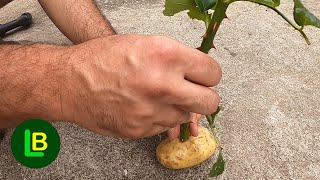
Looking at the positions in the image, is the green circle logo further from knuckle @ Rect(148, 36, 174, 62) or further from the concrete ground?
knuckle @ Rect(148, 36, 174, 62)

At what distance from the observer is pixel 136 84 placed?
804 millimetres

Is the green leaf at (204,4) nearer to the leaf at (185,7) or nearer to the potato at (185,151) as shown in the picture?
the leaf at (185,7)

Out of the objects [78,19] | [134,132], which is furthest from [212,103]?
[78,19]

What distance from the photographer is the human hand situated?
0.81m

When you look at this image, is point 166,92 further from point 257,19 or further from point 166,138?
point 257,19

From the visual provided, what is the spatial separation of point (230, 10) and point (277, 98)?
60 cm

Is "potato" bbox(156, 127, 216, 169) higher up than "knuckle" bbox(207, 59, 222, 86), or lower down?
lower down

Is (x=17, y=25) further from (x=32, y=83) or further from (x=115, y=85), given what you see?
(x=115, y=85)

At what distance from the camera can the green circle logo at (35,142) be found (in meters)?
1.01

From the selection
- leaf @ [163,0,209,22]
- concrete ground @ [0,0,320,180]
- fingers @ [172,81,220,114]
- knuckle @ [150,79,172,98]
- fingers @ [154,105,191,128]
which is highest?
leaf @ [163,0,209,22]

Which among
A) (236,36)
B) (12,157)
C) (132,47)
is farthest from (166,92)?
→ (236,36)

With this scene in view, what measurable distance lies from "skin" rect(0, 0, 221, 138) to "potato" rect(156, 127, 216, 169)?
27cm

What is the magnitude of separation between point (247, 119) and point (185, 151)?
30cm

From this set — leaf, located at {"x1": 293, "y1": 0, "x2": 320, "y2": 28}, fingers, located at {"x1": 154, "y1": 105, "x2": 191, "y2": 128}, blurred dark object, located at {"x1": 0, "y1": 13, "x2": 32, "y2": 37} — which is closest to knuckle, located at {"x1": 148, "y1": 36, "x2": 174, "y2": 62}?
fingers, located at {"x1": 154, "y1": 105, "x2": 191, "y2": 128}
